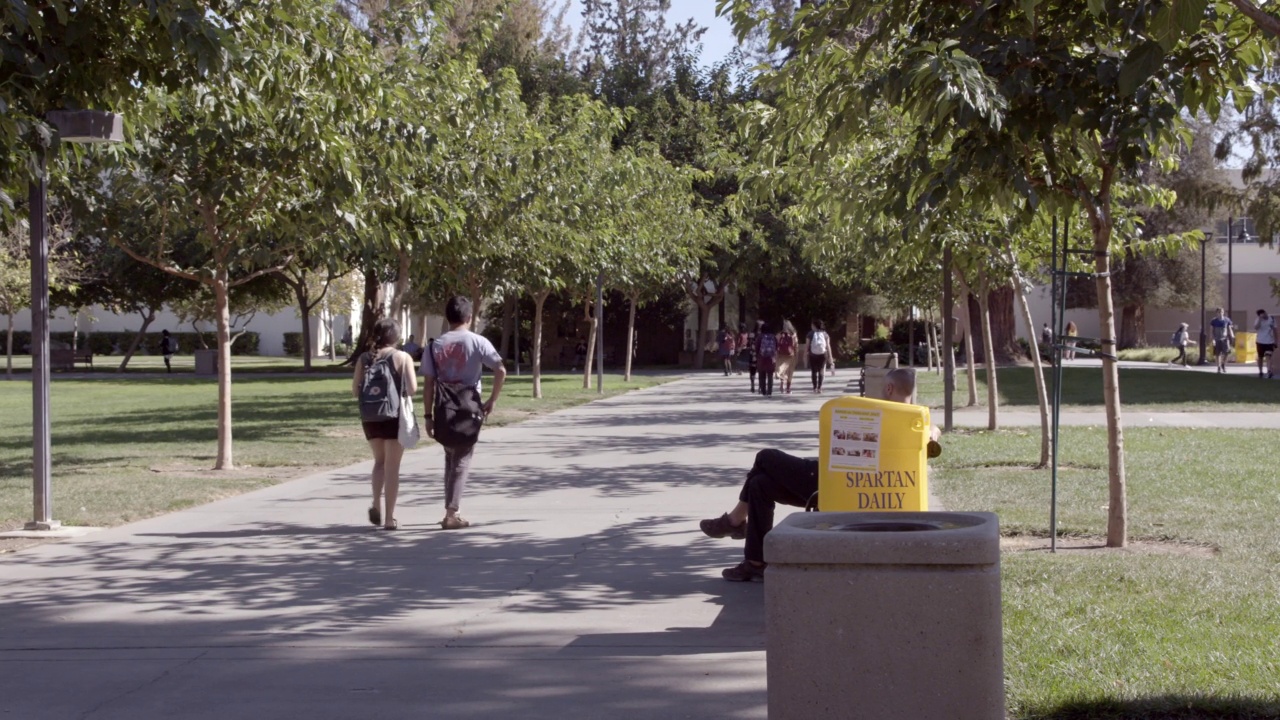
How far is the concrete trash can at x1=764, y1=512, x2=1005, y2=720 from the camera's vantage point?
4207 mm

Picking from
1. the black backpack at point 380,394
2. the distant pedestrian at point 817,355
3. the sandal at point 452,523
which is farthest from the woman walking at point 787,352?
the black backpack at point 380,394

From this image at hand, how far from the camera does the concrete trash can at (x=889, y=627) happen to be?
166 inches

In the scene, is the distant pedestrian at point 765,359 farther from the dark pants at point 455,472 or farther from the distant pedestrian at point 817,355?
the dark pants at point 455,472

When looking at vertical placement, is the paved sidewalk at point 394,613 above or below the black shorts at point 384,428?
below

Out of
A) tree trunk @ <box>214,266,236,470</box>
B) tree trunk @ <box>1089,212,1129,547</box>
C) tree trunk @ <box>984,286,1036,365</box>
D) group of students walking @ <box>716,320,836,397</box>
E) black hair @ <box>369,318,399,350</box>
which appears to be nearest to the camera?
tree trunk @ <box>1089,212,1129,547</box>

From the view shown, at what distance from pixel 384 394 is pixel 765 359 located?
790 inches

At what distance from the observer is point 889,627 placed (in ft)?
13.9

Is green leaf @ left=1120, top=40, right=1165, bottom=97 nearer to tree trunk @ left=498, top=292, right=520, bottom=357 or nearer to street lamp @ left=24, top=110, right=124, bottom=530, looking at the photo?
street lamp @ left=24, top=110, right=124, bottom=530

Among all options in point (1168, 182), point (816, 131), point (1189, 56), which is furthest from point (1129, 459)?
point (1168, 182)

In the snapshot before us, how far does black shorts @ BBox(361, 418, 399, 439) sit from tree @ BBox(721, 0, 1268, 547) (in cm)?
379

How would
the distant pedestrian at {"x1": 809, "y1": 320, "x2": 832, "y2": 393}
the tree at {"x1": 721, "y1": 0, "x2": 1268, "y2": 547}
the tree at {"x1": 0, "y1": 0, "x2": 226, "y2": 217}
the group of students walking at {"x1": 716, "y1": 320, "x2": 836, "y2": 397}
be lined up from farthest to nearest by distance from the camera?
the distant pedestrian at {"x1": 809, "y1": 320, "x2": 832, "y2": 393}
the group of students walking at {"x1": 716, "y1": 320, "x2": 836, "y2": 397}
the tree at {"x1": 0, "y1": 0, "x2": 226, "y2": 217}
the tree at {"x1": 721, "y1": 0, "x2": 1268, "y2": 547}

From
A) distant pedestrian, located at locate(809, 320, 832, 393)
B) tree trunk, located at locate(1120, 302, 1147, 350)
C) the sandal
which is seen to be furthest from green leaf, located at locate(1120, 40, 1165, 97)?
tree trunk, located at locate(1120, 302, 1147, 350)

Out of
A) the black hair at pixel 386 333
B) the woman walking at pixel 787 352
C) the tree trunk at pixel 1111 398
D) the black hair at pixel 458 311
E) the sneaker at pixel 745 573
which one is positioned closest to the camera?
the sneaker at pixel 745 573

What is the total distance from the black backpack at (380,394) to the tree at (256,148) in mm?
2606
